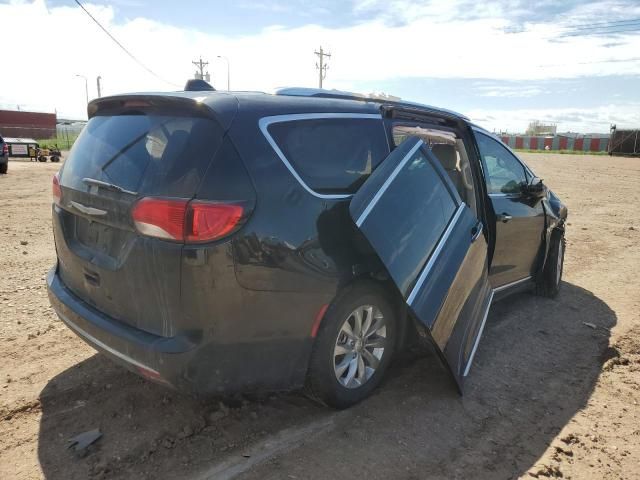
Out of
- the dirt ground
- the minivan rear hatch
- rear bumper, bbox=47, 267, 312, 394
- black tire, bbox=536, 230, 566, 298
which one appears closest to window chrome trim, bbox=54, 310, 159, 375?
rear bumper, bbox=47, 267, 312, 394

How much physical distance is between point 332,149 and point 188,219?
103cm

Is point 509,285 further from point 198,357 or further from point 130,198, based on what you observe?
point 130,198

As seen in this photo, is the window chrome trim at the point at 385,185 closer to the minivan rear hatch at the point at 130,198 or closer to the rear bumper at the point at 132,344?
the minivan rear hatch at the point at 130,198

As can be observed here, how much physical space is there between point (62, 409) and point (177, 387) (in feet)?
3.54

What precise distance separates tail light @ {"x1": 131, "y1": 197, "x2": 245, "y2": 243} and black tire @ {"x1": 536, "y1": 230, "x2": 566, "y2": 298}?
4062 millimetres

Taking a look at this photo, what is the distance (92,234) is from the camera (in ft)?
9.17

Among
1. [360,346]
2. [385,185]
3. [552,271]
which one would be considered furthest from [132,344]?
[552,271]

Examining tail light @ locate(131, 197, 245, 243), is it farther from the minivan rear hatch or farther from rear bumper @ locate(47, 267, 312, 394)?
rear bumper @ locate(47, 267, 312, 394)

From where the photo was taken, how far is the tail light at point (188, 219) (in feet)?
7.65

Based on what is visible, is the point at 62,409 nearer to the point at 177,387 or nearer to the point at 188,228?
the point at 177,387

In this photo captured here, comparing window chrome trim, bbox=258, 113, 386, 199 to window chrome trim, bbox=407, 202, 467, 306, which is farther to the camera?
window chrome trim, bbox=407, 202, 467, 306

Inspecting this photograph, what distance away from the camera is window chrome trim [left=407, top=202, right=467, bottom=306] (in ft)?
9.45

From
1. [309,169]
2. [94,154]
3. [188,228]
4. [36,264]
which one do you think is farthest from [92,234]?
[36,264]

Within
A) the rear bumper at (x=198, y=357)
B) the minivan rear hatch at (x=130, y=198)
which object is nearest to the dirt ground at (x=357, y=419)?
the rear bumper at (x=198, y=357)
